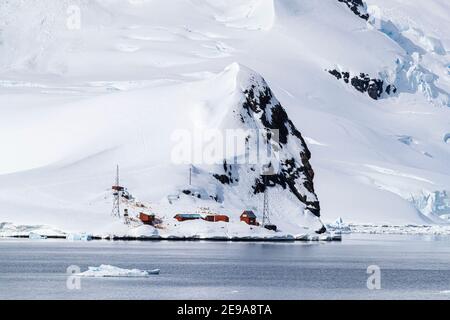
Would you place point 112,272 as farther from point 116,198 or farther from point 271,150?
point 271,150

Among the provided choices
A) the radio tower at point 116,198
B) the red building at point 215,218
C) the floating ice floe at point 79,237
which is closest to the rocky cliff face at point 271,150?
the red building at point 215,218

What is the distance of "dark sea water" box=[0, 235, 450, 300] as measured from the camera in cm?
8838

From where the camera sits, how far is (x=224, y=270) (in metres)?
109

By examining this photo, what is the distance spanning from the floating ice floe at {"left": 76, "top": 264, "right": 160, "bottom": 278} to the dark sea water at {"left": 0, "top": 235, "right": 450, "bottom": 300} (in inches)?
20.2

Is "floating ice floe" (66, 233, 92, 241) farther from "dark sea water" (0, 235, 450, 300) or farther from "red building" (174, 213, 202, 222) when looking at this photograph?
"red building" (174, 213, 202, 222)

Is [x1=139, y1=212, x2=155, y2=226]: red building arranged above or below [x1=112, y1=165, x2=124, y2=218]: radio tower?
below

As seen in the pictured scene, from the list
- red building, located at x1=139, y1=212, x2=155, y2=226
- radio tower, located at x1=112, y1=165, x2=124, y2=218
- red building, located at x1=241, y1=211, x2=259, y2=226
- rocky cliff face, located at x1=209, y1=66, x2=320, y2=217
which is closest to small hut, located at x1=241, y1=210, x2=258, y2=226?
red building, located at x1=241, y1=211, x2=259, y2=226

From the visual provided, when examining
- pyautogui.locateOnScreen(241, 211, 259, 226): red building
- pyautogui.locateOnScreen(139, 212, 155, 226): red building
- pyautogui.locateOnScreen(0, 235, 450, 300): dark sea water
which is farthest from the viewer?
pyautogui.locateOnScreen(241, 211, 259, 226): red building

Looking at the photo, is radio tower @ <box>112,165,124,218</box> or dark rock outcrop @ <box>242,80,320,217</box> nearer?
radio tower @ <box>112,165,124,218</box>

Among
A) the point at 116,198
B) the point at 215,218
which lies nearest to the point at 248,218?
the point at 215,218

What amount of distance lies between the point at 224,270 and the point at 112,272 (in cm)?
Answer: 1612

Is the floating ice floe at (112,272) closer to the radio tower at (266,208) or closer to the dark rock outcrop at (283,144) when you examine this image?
the radio tower at (266,208)
